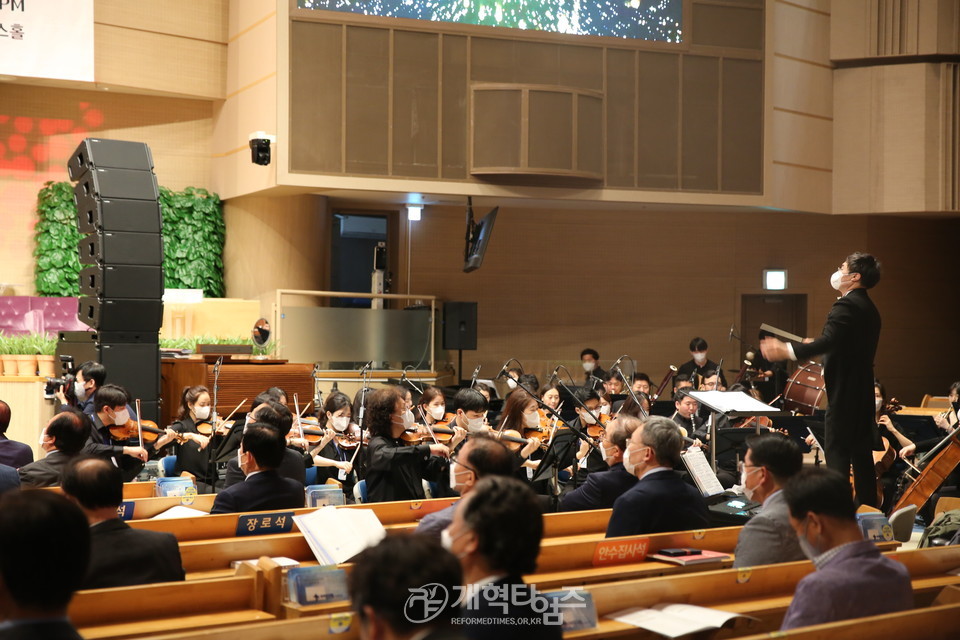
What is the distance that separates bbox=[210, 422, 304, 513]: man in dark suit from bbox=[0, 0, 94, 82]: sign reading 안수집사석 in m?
9.23

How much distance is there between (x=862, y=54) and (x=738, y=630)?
1270 cm

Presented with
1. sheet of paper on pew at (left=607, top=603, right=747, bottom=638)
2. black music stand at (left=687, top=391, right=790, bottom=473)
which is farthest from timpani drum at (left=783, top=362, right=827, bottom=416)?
sheet of paper on pew at (left=607, top=603, right=747, bottom=638)

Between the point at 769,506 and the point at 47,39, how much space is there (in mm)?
11313

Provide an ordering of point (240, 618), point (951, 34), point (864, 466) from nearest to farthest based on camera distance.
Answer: point (240, 618) → point (864, 466) → point (951, 34)

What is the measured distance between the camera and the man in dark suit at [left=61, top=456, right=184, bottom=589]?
3.16 meters

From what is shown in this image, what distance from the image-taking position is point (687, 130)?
42.7ft

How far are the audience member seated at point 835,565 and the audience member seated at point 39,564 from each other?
1811 mm

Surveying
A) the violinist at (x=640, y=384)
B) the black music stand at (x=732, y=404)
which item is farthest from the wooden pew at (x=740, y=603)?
the violinist at (x=640, y=384)

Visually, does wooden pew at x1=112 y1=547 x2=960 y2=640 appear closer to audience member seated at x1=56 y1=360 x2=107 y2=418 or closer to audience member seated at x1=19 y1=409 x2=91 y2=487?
audience member seated at x1=19 y1=409 x2=91 y2=487

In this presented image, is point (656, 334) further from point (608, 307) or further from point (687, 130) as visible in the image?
point (687, 130)

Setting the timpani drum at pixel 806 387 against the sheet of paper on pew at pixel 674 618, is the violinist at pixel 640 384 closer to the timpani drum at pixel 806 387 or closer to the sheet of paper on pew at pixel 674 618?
the timpani drum at pixel 806 387

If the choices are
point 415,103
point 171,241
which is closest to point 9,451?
point 415,103

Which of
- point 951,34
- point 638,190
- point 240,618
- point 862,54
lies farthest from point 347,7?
point 240,618

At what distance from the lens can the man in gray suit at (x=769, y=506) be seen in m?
3.54
